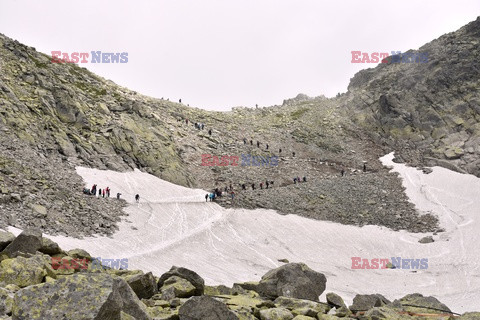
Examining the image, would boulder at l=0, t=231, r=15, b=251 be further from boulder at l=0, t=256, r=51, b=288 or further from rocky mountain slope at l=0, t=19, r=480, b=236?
rocky mountain slope at l=0, t=19, r=480, b=236

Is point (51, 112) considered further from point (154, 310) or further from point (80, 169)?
point (154, 310)

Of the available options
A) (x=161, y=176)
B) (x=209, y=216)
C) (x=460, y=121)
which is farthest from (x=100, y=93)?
(x=460, y=121)

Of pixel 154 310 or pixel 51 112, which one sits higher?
pixel 51 112

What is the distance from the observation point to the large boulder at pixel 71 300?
5.91 m

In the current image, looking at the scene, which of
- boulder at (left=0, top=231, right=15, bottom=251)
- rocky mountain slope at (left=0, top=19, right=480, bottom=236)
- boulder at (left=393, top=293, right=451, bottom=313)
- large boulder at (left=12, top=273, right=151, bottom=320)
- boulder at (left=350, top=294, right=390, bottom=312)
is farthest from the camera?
rocky mountain slope at (left=0, top=19, right=480, bottom=236)

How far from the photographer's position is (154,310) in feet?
29.0

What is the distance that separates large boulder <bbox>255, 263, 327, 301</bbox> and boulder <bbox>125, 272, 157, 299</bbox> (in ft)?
15.1

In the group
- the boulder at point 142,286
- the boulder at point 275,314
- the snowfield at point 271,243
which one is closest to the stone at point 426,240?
the snowfield at point 271,243

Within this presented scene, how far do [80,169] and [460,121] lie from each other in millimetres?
73739

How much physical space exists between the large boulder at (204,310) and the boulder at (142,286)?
3.02 m

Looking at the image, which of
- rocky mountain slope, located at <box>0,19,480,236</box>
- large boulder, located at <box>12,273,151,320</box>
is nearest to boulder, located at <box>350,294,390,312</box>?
large boulder, located at <box>12,273,151,320</box>

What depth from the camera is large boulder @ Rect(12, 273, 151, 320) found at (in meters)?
5.91

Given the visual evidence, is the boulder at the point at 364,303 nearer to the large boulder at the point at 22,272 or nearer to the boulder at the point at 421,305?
the boulder at the point at 421,305

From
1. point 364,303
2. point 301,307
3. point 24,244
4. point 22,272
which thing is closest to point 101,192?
point 24,244
